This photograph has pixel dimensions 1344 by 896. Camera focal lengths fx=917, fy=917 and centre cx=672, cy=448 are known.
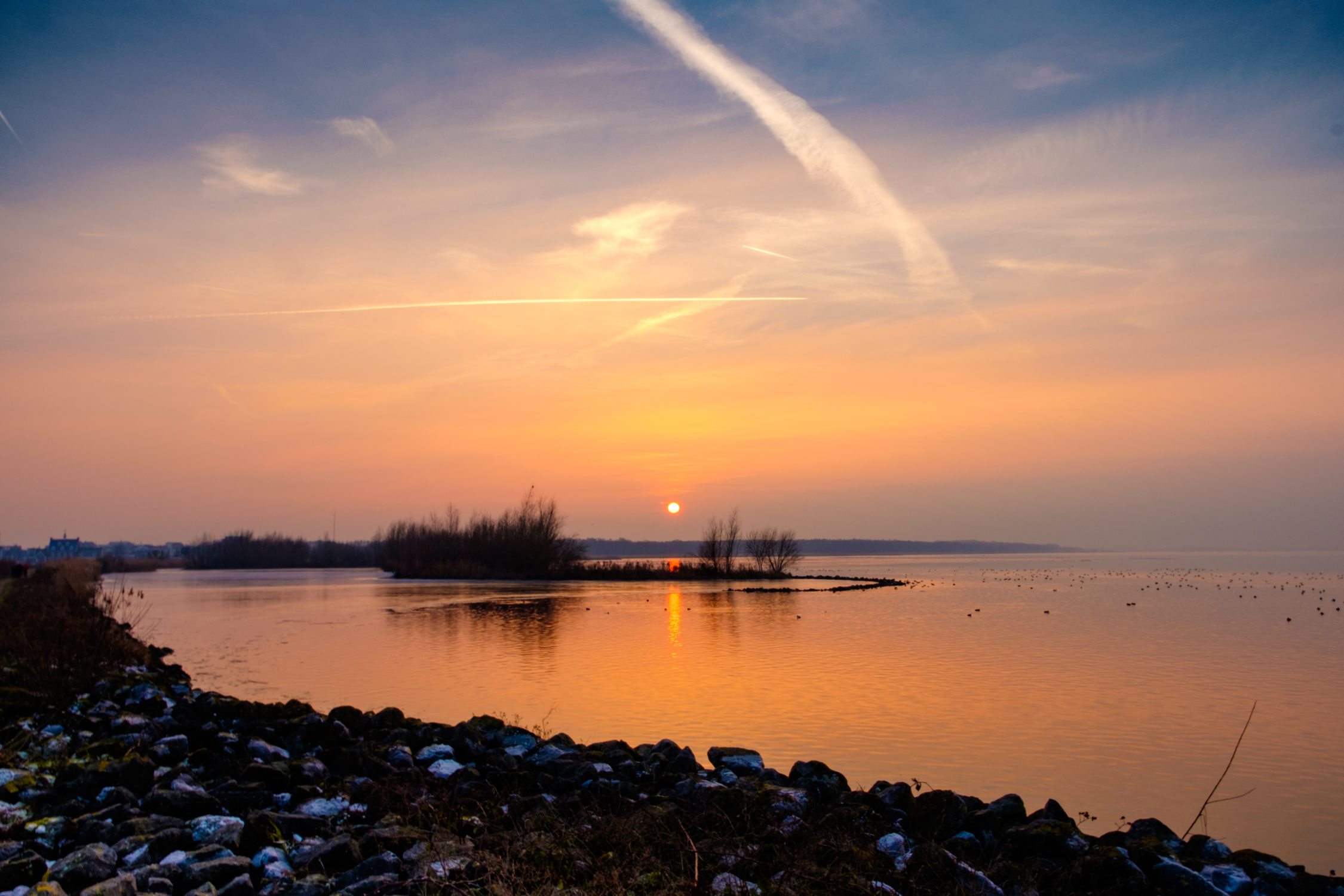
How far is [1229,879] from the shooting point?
579 cm

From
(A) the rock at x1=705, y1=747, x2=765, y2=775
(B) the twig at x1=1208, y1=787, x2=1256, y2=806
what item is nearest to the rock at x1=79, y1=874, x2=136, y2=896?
(A) the rock at x1=705, y1=747, x2=765, y2=775

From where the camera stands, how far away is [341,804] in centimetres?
662

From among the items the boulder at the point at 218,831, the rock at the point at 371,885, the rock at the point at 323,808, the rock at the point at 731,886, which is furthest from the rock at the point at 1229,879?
the boulder at the point at 218,831

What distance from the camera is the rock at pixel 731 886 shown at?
4551 millimetres

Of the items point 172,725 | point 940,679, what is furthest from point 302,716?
point 940,679

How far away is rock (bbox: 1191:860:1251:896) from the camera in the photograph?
18.6 ft

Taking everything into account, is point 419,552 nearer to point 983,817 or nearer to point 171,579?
point 171,579

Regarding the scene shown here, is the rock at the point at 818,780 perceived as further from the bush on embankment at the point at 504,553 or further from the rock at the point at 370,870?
the bush on embankment at the point at 504,553

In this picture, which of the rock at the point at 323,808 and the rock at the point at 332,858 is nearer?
the rock at the point at 332,858

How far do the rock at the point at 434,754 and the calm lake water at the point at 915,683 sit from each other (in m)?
2.88

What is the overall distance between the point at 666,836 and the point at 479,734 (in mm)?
4196

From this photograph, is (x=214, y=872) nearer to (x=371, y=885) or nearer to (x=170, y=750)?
(x=371, y=885)

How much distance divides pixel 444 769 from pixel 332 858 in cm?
268

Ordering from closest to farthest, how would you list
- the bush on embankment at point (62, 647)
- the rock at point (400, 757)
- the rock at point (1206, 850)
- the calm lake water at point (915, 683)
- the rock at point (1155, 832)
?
1. the rock at point (1206, 850)
2. the rock at point (1155, 832)
3. the rock at point (400, 757)
4. the calm lake water at point (915, 683)
5. the bush on embankment at point (62, 647)
